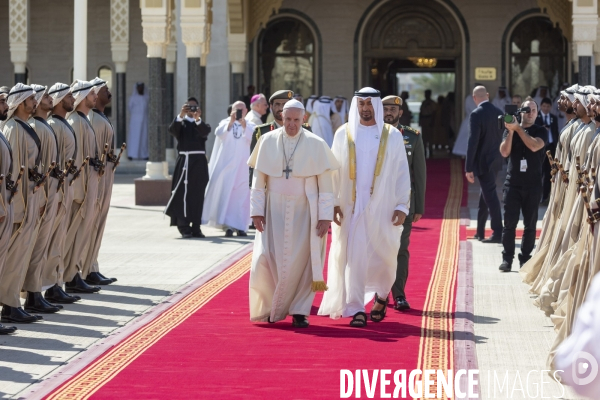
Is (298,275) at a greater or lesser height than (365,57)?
lesser

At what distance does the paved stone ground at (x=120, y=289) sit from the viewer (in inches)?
252

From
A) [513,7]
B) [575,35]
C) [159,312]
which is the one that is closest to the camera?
[159,312]

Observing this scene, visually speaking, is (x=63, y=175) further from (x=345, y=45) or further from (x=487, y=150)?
(x=345, y=45)

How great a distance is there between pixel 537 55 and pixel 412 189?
17.3 m

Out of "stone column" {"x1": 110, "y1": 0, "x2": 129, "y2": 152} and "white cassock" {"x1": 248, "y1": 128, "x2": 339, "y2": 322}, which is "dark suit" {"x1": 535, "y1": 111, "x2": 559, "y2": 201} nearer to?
"white cassock" {"x1": 248, "y1": 128, "x2": 339, "y2": 322}

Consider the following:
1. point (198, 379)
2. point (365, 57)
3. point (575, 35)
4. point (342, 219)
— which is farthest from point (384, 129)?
point (365, 57)

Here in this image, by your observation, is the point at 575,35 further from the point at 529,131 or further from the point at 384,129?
the point at 384,129

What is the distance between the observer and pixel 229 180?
13195 millimetres

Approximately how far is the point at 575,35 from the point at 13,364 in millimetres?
12633

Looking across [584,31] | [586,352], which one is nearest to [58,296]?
[586,352]

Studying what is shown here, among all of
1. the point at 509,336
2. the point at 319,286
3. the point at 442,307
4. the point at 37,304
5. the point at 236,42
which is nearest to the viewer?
the point at 509,336

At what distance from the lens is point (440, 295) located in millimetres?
8758

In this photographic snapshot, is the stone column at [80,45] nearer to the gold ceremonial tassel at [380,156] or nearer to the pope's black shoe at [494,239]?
the pope's black shoe at [494,239]

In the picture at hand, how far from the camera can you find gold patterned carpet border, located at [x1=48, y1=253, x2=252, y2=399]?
5633mm
